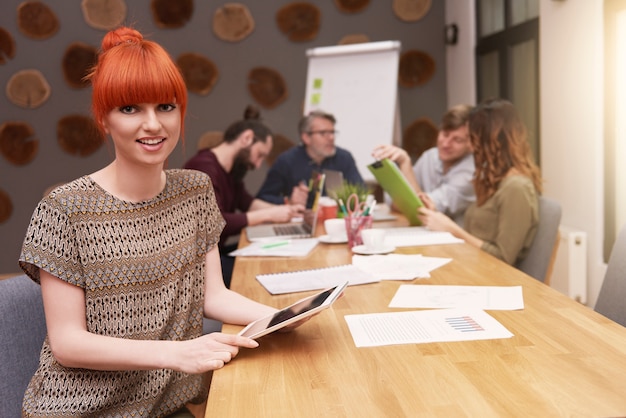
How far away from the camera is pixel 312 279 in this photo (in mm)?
1709

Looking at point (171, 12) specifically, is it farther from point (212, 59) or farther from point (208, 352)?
point (208, 352)

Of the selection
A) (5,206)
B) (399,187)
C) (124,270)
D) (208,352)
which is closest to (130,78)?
(124,270)

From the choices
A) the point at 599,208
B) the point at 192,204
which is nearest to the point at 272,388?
the point at 192,204

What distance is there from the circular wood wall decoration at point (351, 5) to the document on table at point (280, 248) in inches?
142

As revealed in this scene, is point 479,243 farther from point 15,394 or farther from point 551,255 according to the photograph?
point 15,394

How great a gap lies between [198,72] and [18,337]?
4.45 metres

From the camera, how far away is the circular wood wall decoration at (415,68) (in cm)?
561

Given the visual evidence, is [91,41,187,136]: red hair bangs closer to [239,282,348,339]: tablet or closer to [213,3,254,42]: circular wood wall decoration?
[239,282,348,339]: tablet

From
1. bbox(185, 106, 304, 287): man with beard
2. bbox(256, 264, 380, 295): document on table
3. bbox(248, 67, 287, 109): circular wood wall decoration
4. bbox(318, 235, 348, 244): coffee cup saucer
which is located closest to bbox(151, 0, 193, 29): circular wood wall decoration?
bbox(248, 67, 287, 109): circular wood wall decoration

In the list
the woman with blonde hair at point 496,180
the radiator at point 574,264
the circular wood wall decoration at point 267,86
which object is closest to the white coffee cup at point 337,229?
the woman with blonde hair at point 496,180

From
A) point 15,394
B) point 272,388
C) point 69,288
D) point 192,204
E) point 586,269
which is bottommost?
point 586,269

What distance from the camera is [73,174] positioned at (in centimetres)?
556

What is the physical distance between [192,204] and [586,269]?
2.56 metres

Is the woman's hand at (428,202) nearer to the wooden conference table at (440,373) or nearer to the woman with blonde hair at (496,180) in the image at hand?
the woman with blonde hair at (496,180)
